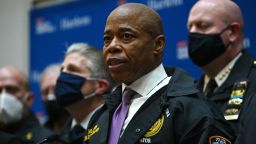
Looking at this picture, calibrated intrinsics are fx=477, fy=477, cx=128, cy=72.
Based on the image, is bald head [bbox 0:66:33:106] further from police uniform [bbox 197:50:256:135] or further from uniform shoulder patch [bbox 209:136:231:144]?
uniform shoulder patch [bbox 209:136:231:144]

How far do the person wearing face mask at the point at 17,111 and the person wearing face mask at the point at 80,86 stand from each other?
324 mm

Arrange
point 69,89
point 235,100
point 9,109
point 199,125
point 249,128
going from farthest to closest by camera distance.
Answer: point 9,109, point 69,89, point 235,100, point 199,125, point 249,128

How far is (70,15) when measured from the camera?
476cm

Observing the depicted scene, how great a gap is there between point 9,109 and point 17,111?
0.06 m

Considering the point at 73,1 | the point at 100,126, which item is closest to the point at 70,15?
the point at 73,1

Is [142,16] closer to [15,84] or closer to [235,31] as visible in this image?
[235,31]

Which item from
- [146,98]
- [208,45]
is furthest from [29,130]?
[146,98]

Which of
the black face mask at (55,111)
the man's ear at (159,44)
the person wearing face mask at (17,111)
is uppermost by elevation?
the man's ear at (159,44)

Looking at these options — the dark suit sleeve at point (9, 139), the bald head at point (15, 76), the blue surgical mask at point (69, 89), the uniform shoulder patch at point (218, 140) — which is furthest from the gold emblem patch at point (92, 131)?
the bald head at point (15, 76)

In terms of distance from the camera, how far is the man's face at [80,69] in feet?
10.2

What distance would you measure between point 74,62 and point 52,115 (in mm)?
1017

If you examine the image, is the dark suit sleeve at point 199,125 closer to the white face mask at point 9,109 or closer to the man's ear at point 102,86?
the man's ear at point 102,86

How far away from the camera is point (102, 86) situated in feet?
10.4

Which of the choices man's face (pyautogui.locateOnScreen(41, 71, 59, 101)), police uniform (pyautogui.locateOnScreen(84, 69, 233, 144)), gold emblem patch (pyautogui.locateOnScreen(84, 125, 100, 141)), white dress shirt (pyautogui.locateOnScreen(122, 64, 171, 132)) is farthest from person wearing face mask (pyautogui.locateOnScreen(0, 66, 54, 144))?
police uniform (pyautogui.locateOnScreen(84, 69, 233, 144))
